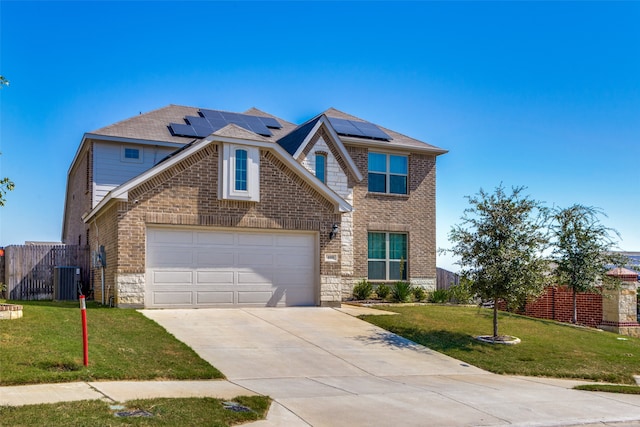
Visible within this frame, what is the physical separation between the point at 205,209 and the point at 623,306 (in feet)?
51.3

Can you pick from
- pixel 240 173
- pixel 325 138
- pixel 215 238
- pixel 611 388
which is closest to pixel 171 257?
pixel 215 238

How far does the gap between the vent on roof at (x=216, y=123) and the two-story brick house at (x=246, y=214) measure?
0.15 meters

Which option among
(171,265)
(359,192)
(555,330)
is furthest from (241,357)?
(359,192)

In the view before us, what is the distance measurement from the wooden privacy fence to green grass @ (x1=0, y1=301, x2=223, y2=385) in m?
8.60

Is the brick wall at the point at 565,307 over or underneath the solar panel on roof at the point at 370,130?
underneath

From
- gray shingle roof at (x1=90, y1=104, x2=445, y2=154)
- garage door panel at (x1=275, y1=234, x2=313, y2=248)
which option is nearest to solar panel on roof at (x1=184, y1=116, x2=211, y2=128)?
gray shingle roof at (x1=90, y1=104, x2=445, y2=154)

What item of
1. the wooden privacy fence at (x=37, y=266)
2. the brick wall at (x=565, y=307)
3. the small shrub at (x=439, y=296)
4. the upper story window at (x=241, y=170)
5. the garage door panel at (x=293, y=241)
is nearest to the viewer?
the upper story window at (x=241, y=170)

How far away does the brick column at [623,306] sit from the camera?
23.4 m

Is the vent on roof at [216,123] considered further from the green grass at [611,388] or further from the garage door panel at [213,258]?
the green grass at [611,388]

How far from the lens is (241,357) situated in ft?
43.6

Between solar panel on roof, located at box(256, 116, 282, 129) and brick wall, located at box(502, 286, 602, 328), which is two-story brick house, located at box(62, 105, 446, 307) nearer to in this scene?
solar panel on roof, located at box(256, 116, 282, 129)

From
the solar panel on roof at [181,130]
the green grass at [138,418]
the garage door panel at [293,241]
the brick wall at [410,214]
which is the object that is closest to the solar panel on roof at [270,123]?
the solar panel on roof at [181,130]

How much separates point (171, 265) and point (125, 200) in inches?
89.6

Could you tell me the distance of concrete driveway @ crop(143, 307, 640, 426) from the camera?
30.7 feet
